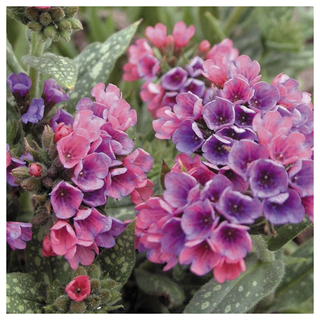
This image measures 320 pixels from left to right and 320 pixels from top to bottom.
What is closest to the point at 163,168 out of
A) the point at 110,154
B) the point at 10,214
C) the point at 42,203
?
the point at 110,154

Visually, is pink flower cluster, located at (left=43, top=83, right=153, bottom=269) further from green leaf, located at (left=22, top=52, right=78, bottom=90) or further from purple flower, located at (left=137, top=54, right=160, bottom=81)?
purple flower, located at (left=137, top=54, right=160, bottom=81)

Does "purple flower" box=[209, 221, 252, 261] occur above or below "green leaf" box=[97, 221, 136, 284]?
above

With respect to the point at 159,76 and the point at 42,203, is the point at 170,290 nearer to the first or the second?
the point at 42,203

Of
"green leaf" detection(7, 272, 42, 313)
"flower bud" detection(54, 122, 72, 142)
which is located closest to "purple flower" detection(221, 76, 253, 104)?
"flower bud" detection(54, 122, 72, 142)

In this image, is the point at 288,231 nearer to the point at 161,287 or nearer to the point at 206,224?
the point at 206,224

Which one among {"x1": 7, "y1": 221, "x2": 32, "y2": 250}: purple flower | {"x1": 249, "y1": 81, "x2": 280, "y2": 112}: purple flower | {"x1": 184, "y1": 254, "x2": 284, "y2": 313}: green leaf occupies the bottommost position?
{"x1": 184, "y1": 254, "x2": 284, "y2": 313}: green leaf

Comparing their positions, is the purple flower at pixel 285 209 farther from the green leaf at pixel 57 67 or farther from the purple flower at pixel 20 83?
the purple flower at pixel 20 83

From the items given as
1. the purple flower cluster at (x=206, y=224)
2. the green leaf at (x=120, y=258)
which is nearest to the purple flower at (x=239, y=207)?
the purple flower cluster at (x=206, y=224)
